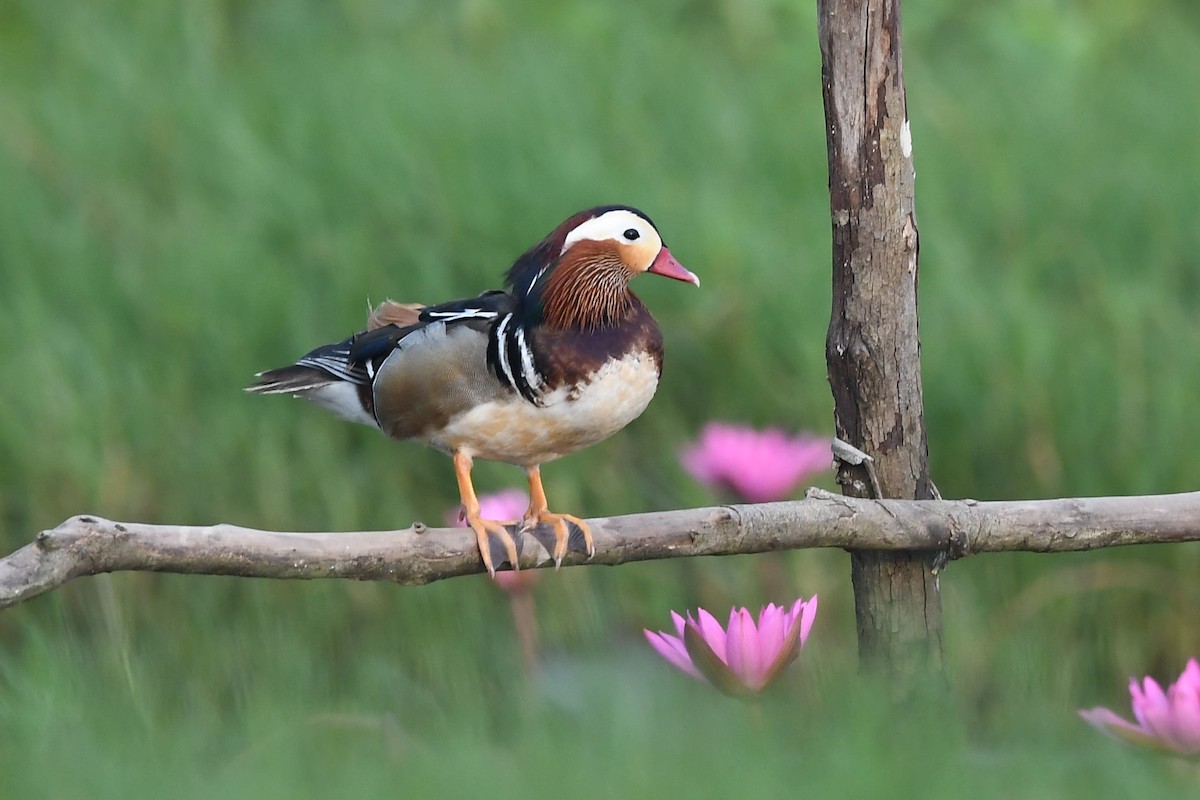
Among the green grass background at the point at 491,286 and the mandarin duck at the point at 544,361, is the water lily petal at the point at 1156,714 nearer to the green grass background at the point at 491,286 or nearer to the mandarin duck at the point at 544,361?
the green grass background at the point at 491,286

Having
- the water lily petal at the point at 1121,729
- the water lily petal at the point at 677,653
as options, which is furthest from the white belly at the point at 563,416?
the water lily petal at the point at 1121,729

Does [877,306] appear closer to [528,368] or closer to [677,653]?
[528,368]

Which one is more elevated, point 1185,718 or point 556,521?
point 556,521

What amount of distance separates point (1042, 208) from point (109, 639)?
2810mm

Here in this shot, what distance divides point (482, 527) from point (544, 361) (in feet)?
0.86

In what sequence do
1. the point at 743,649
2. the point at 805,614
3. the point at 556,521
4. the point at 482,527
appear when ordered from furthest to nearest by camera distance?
the point at 556,521, the point at 482,527, the point at 805,614, the point at 743,649

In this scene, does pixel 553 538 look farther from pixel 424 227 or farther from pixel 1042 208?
pixel 1042 208

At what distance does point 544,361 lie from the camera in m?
2.50

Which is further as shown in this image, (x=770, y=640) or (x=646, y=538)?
(x=646, y=538)

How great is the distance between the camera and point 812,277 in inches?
174

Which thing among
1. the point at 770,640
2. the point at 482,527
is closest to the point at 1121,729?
the point at 770,640

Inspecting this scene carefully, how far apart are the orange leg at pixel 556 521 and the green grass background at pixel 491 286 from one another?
A: 20cm

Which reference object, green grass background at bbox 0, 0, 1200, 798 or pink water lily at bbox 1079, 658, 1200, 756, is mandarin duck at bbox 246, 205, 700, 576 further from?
pink water lily at bbox 1079, 658, 1200, 756

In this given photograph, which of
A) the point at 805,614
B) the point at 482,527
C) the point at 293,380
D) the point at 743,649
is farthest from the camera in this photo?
the point at 293,380
